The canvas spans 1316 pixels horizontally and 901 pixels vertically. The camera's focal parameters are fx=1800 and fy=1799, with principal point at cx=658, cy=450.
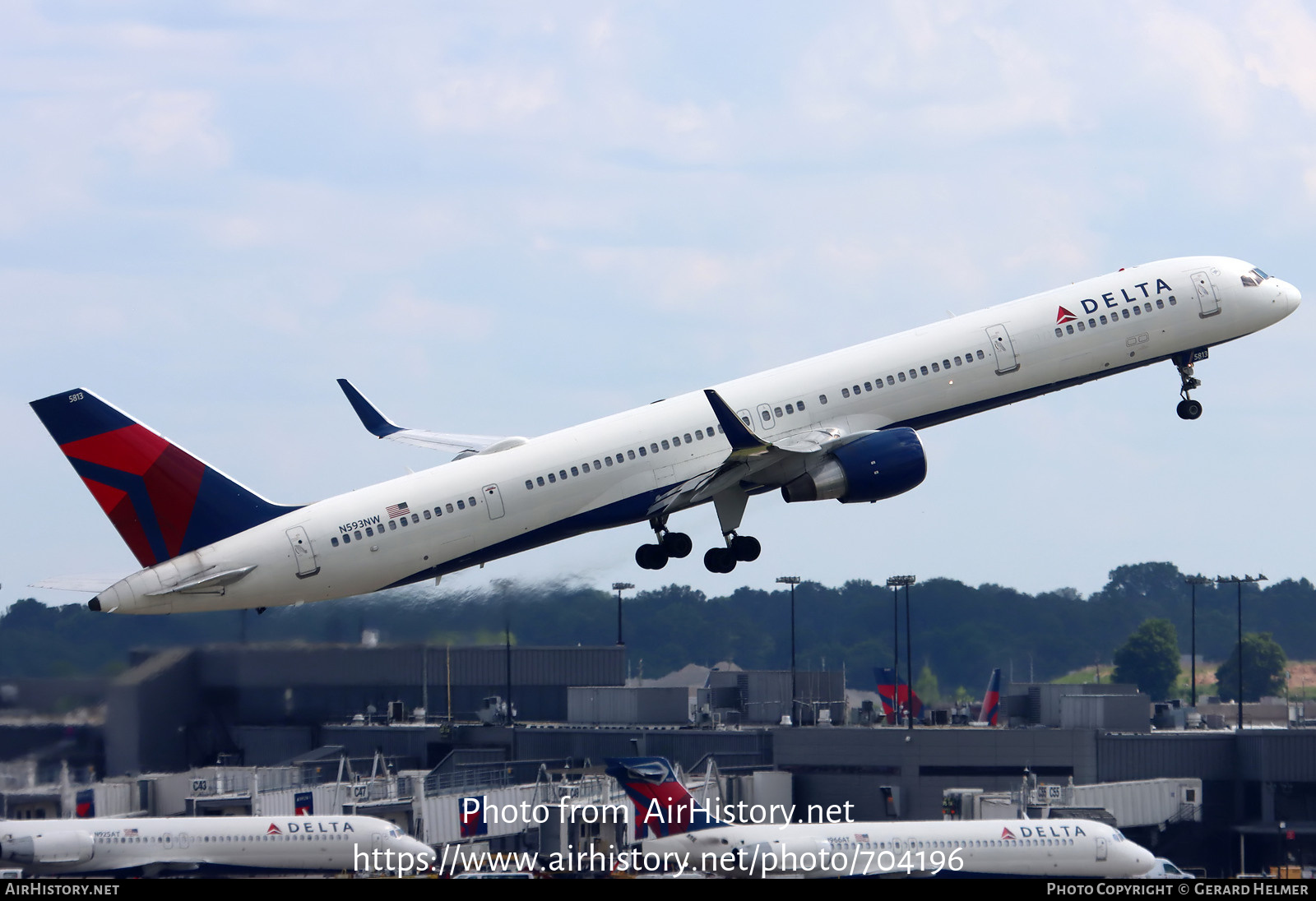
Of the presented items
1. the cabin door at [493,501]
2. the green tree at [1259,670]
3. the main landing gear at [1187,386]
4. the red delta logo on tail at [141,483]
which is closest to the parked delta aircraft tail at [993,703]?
the main landing gear at [1187,386]

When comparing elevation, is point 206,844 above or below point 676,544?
below

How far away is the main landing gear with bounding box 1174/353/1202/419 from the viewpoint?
57.2 metres

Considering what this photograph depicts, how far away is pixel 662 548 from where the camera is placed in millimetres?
53156

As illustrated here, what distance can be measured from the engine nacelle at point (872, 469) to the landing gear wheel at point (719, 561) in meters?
4.11

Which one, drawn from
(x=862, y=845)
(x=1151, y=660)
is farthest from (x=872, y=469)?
(x=1151, y=660)

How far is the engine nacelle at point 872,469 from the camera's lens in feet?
163

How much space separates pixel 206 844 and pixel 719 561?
678 inches

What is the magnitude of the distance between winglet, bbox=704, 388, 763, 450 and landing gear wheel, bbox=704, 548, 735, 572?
18.1ft

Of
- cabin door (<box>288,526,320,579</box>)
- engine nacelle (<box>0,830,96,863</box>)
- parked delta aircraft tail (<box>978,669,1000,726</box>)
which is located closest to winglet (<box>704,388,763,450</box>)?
cabin door (<box>288,526,320,579</box>)

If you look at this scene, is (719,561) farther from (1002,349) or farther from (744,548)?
(1002,349)

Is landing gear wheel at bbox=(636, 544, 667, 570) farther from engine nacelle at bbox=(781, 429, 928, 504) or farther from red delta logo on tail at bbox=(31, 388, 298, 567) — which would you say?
red delta logo on tail at bbox=(31, 388, 298, 567)
